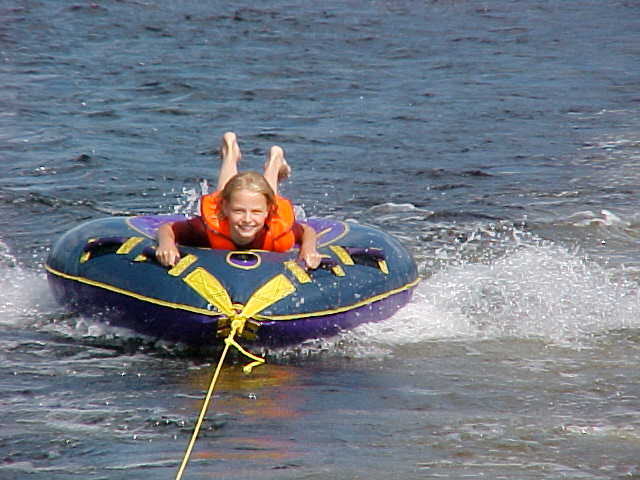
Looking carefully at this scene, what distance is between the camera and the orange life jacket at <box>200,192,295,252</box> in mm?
7008

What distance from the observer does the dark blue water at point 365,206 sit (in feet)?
17.9

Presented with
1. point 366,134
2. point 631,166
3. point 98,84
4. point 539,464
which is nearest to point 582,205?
point 631,166

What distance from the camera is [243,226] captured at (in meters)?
6.80

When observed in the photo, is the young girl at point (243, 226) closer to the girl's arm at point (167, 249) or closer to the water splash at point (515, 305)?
the girl's arm at point (167, 249)

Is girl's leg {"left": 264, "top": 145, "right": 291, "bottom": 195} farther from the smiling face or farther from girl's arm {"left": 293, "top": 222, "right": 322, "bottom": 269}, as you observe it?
the smiling face

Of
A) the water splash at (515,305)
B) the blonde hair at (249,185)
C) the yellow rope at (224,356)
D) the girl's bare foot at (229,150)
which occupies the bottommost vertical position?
the water splash at (515,305)

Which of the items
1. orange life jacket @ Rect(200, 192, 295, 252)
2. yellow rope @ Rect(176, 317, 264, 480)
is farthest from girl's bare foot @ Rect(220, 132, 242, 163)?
yellow rope @ Rect(176, 317, 264, 480)

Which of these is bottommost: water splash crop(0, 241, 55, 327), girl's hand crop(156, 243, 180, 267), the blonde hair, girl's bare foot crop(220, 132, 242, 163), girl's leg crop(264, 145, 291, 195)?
water splash crop(0, 241, 55, 327)

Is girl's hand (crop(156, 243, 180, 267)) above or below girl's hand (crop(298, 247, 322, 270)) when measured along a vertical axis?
above

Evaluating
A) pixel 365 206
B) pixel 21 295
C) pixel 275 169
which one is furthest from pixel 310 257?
pixel 365 206

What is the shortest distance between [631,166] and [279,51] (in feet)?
25.7

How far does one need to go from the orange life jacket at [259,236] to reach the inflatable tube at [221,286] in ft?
0.39

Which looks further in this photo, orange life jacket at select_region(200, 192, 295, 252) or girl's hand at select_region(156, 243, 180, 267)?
orange life jacket at select_region(200, 192, 295, 252)

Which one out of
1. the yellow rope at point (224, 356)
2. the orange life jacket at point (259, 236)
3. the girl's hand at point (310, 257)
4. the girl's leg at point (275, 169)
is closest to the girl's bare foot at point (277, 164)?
the girl's leg at point (275, 169)
